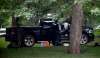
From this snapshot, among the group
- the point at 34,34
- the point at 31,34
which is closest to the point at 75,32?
the point at 34,34

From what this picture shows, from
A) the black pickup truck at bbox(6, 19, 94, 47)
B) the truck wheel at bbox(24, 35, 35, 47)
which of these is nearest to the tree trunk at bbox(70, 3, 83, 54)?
the black pickup truck at bbox(6, 19, 94, 47)

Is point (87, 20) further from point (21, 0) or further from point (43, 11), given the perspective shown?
point (21, 0)

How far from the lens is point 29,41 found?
49.3 feet

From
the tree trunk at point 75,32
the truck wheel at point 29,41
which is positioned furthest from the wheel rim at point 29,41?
the tree trunk at point 75,32

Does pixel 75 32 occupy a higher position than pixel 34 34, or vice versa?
pixel 75 32

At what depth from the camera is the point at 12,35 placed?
15.0 meters

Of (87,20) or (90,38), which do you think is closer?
(87,20)

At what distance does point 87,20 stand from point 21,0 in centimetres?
538

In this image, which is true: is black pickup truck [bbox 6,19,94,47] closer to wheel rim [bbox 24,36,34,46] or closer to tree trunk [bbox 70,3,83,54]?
wheel rim [bbox 24,36,34,46]

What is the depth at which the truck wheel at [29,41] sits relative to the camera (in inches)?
589

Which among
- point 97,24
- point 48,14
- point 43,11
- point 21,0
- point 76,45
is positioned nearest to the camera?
point 21,0

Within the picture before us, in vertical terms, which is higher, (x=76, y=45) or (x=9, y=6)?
(x=9, y=6)

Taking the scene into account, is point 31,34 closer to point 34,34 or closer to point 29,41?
point 34,34

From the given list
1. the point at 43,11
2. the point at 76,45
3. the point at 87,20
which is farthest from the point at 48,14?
the point at 76,45
